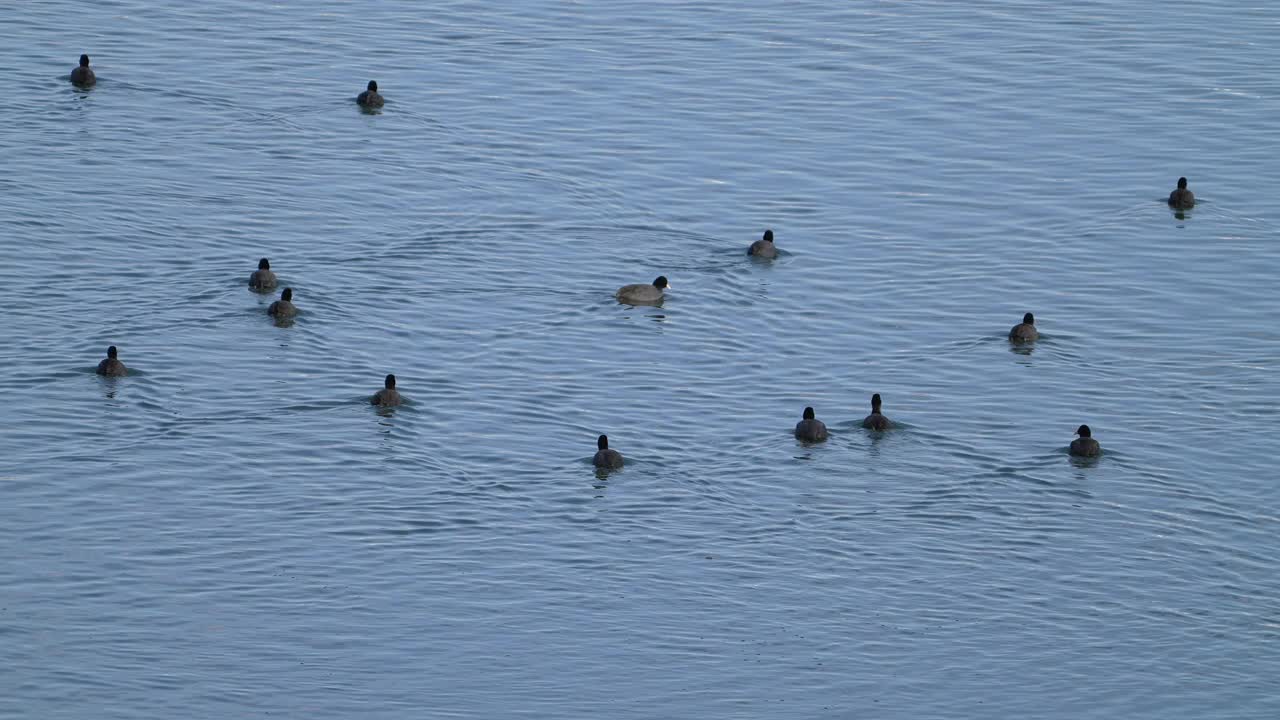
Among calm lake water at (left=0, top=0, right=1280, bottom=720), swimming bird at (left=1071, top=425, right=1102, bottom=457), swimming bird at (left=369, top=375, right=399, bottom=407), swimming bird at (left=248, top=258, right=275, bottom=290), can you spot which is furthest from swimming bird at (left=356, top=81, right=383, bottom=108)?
swimming bird at (left=1071, top=425, right=1102, bottom=457)

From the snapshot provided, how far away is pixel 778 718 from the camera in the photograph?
1377 inches

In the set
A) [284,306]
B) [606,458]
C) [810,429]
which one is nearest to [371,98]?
[284,306]

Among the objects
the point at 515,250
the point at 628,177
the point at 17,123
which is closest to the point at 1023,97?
the point at 628,177

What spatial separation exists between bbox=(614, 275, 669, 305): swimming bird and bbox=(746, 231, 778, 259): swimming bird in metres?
3.48

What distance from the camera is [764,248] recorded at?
53.4 m

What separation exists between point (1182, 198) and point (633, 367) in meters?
18.3

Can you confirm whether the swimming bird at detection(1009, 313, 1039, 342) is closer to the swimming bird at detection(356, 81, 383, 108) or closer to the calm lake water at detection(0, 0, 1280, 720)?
the calm lake water at detection(0, 0, 1280, 720)

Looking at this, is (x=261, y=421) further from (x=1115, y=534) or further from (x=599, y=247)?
→ (x=1115, y=534)

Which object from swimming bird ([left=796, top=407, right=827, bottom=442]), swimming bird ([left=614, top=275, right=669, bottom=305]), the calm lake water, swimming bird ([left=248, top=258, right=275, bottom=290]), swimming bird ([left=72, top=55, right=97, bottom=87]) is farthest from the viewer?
swimming bird ([left=72, top=55, right=97, bottom=87])

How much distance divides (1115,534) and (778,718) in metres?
9.36

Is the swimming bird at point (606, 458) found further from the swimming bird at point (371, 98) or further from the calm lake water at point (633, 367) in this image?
the swimming bird at point (371, 98)

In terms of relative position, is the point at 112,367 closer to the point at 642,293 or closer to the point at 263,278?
the point at 263,278

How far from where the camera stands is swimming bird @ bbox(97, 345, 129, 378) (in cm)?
4494

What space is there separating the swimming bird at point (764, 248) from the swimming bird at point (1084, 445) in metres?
12.0
